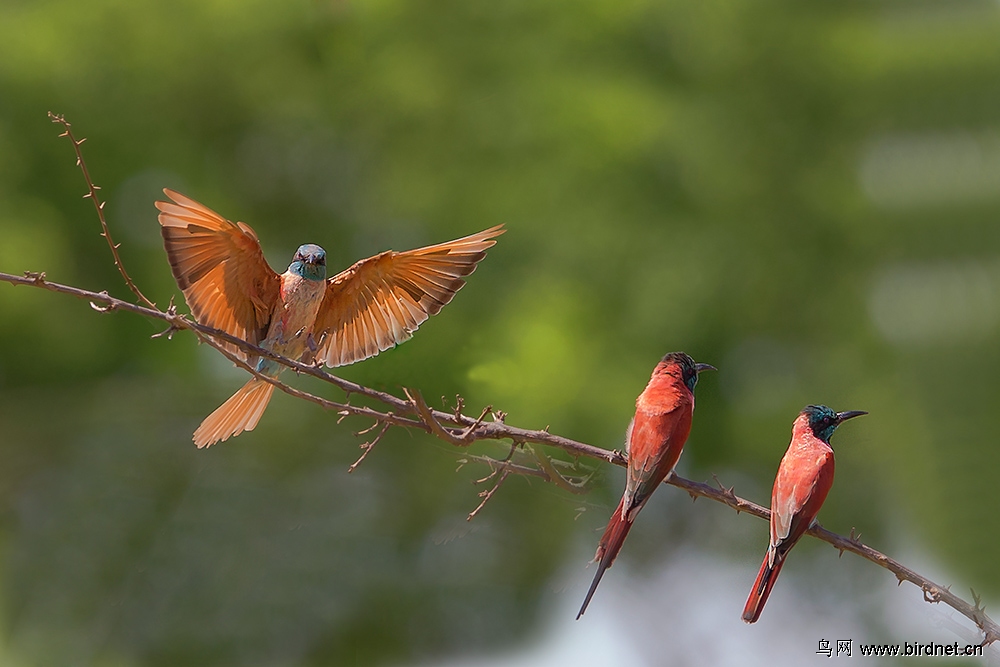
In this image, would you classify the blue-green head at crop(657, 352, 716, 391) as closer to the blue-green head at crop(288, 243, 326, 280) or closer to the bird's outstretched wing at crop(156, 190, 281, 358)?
the bird's outstretched wing at crop(156, 190, 281, 358)

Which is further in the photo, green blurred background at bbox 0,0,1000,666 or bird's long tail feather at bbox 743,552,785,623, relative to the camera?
green blurred background at bbox 0,0,1000,666

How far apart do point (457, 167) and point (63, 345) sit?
2318mm

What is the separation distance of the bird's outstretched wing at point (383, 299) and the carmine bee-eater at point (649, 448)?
2.84 feet

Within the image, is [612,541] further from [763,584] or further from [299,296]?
[299,296]

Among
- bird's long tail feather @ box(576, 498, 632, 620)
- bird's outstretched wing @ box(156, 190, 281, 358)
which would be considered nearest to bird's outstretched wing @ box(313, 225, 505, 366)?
bird's outstretched wing @ box(156, 190, 281, 358)

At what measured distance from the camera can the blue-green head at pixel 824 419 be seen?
1734 mm

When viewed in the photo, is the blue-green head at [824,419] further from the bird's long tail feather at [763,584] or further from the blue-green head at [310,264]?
the blue-green head at [310,264]

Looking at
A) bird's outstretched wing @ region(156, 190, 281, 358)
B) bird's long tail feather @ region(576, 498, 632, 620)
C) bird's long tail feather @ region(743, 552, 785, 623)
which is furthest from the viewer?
bird's outstretched wing @ region(156, 190, 281, 358)

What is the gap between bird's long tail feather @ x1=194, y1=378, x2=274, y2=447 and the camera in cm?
214

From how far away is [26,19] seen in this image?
16.8 ft

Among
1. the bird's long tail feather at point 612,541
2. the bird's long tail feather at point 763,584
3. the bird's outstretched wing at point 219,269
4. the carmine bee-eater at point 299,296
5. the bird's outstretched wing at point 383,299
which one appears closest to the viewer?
the bird's long tail feather at point 612,541

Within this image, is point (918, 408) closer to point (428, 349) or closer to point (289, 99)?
point (428, 349)

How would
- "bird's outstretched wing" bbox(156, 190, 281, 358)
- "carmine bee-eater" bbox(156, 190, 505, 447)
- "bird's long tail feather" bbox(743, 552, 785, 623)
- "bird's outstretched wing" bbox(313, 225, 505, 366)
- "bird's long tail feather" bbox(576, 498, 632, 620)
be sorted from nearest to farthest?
"bird's long tail feather" bbox(576, 498, 632, 620), "bird's long tail feather" bbox(743, 552, 785, 623), "bird's outstretched wing" bbox(156, 190, 281, 358), "carmine bee-eater" bbox(156, 190, 505, 447), "bird's outstretched wing" bbox(313, 225, 505, 366)

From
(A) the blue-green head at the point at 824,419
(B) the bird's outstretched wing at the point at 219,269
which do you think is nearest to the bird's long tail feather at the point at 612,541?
(A) the blue-green head at the point at 824,419
